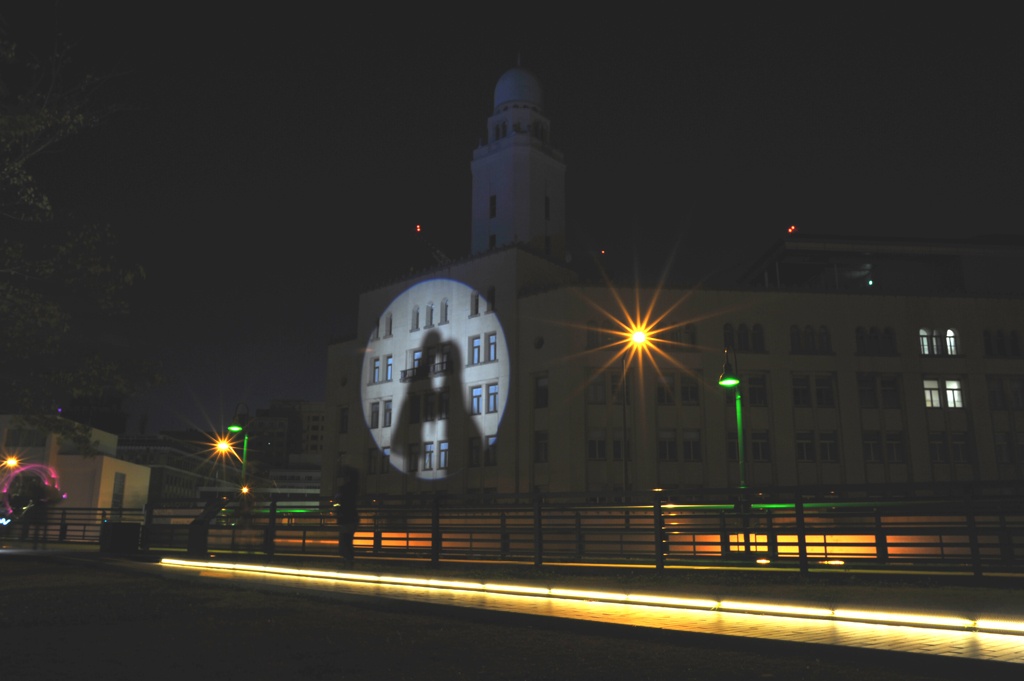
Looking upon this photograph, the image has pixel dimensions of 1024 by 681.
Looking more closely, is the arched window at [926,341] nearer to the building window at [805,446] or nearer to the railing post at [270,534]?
the building window at [805,446]

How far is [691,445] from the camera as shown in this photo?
44219 millimetres

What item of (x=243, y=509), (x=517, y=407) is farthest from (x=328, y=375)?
(x=243, y=509)

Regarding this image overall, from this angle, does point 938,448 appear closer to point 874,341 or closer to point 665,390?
point 874,341

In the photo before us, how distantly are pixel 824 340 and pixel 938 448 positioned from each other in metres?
8.99

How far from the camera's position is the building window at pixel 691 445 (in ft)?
144

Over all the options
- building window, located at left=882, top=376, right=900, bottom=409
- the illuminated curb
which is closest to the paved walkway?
the illuminated curb

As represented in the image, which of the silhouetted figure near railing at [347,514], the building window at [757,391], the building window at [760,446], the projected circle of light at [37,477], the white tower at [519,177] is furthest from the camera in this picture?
the projected circle of light at [37,477]

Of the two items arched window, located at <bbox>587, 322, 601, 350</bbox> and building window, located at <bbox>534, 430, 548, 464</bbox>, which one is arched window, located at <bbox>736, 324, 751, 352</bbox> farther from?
building window, located at <bbox>534, 430, 548, 464</bbox>

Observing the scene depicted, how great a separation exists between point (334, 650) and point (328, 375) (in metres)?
54.4

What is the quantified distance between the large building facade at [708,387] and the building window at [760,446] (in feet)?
0.27

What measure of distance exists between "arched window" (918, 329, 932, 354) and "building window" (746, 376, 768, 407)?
10.4 metres

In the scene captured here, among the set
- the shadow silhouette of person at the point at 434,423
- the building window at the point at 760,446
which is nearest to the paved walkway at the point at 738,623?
the building window at the point at 760,446

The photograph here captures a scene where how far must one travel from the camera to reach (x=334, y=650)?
6.23 m

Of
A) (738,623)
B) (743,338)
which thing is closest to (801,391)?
(743,338)
